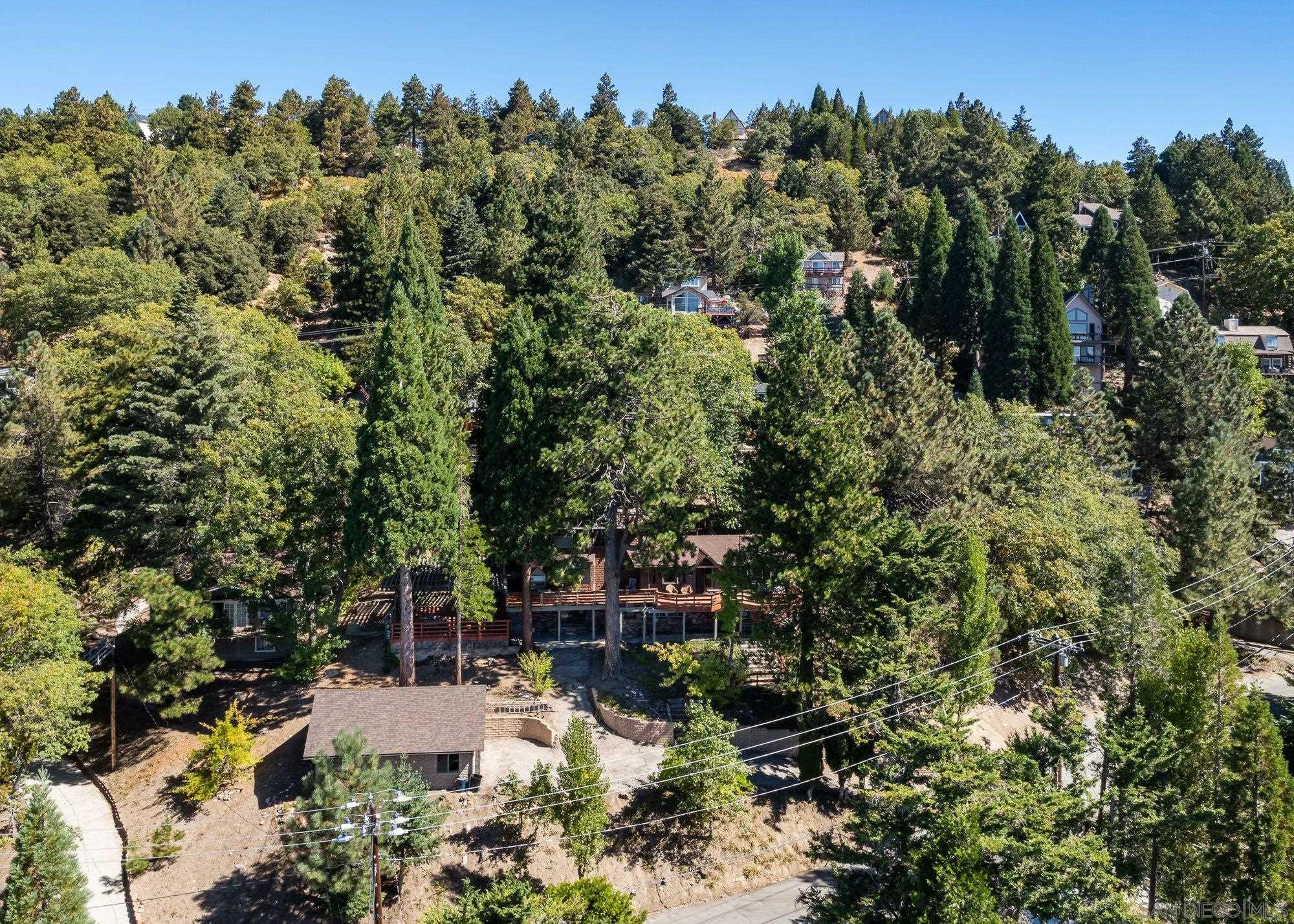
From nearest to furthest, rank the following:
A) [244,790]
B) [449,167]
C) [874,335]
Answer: [244,790] < [874,335] < [449,167]

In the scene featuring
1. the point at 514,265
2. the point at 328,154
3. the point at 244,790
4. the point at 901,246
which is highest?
the point at 328,154

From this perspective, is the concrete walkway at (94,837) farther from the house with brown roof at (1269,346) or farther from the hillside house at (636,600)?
the house with brown roof at (1269,346)

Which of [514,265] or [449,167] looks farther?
[449,167]

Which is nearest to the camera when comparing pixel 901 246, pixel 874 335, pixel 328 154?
pixel 874 335

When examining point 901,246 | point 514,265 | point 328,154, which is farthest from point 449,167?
point 901,246

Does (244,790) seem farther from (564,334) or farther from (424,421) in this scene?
(564,334)

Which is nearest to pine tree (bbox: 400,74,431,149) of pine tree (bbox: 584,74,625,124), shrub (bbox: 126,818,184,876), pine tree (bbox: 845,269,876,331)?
pine tree (bbox: 584,74,625,124)

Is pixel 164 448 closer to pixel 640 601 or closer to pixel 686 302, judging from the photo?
pixel 640 601
